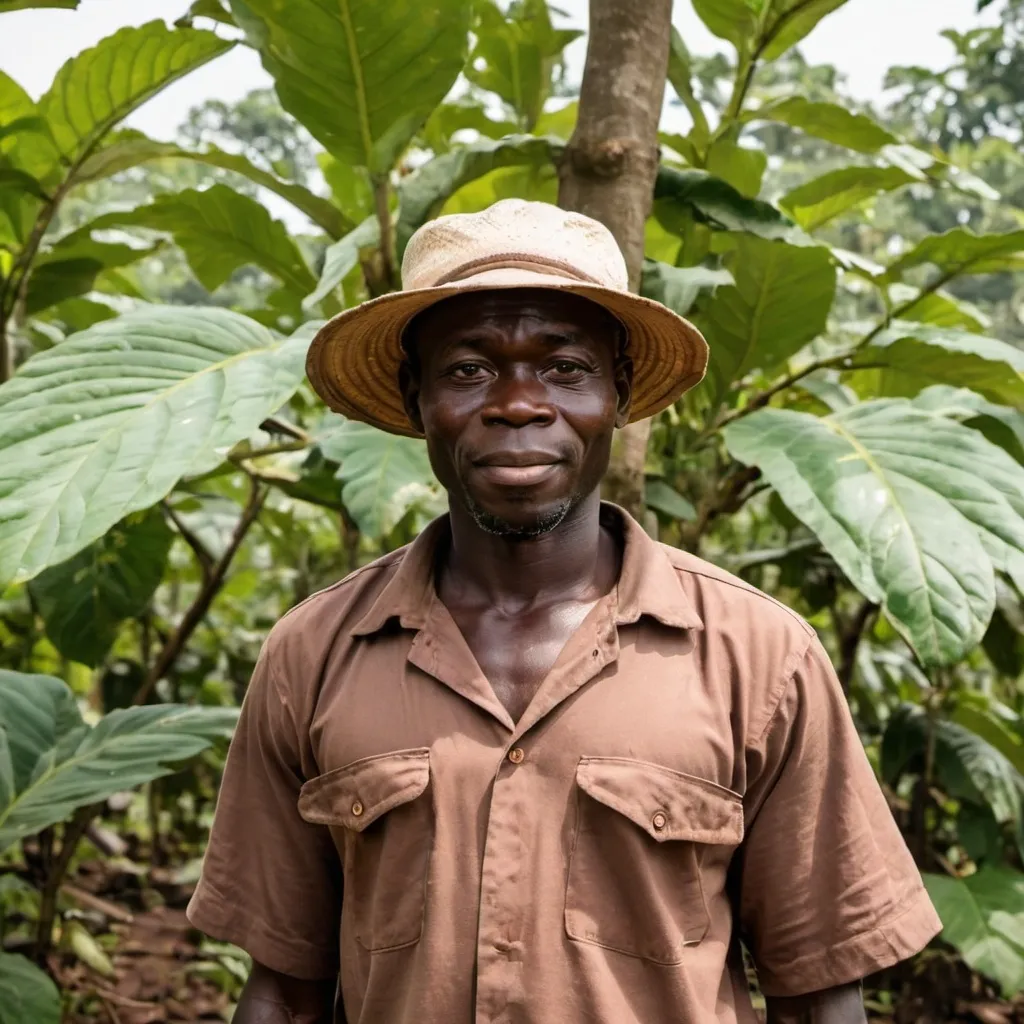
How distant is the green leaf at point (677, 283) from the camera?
1801 mm

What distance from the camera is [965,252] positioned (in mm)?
2123

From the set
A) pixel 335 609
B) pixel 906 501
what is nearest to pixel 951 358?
pixel 906 501

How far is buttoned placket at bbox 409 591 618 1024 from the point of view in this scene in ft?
3.82

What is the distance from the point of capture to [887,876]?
4.13 feet

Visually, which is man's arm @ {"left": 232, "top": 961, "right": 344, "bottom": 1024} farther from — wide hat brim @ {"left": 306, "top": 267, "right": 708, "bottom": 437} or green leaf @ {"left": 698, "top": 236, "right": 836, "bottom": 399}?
green leaf @ {"left": 698, "top": 236, "right": 836, "bottom": 399}

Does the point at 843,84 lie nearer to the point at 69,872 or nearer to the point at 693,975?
the point at 69,872

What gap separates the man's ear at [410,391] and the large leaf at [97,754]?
0.65m

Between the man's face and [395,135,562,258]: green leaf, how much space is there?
0.60m

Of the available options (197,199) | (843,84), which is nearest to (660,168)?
(197,199)

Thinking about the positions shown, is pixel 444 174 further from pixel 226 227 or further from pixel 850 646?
pixel 850 646

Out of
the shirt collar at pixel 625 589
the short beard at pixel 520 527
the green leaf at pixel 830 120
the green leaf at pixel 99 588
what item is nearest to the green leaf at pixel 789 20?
the green leaf at pixel 830 120

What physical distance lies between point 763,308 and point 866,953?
117 cm

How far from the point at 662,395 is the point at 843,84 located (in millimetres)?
9096

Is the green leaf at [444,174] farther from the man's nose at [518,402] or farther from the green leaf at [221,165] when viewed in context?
the man's nose at [518,402]
